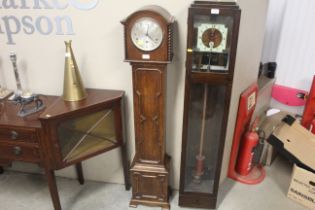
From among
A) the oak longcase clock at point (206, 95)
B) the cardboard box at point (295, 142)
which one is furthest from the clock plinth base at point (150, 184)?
the cardboard box at point (295, 142)

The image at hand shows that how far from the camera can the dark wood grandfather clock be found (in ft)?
5.06

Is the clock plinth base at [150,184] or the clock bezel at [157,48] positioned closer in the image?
the clock bezel at [157,48]

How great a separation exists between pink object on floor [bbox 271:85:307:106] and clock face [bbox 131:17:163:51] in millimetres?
1683

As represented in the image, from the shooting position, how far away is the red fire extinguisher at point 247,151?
→ 226 cm

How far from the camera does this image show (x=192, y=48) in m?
1.58

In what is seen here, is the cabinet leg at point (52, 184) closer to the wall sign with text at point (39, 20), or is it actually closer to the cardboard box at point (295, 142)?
the wall sign with text at point (39, 20)

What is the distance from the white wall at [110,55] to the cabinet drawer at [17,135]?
16.8 inches

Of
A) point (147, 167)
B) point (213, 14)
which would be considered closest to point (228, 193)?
point (147, 167)

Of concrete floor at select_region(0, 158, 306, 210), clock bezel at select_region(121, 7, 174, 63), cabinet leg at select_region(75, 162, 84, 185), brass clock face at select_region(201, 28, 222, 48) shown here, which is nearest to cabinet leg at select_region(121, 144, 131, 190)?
concrete floor at select_region(0, 158, 306, 210)

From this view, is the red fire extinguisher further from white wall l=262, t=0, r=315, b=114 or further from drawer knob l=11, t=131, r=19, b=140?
drawer knob l=11, t=131, r=19, b=140

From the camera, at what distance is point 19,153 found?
5.87ft

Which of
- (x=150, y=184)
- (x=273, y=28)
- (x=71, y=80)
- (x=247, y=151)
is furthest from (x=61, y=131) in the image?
(x=273, y=28)

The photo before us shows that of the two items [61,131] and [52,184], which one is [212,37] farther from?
[52,184]

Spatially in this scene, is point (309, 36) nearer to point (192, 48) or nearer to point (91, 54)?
point (192, 48)
